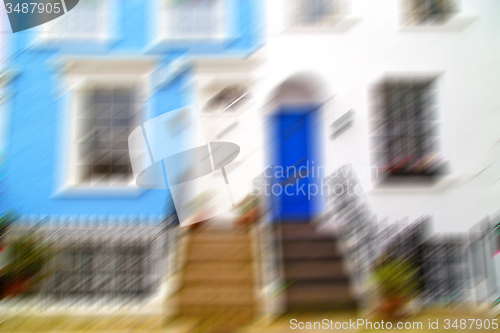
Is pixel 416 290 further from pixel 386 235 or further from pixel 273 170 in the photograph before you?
pixel 273 170

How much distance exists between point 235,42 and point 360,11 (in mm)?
1578

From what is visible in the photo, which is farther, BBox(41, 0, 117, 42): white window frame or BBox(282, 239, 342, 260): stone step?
BBox(41, 0, 117, 42): white window frame

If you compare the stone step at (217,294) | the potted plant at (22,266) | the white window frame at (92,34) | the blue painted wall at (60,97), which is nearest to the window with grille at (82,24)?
the white window frame at (92,34)

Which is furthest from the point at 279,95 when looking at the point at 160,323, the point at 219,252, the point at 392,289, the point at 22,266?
the point at 22,266

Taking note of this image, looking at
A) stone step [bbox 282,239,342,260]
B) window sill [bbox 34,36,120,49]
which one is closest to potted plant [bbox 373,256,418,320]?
stone step [bbox 282,239,342,260]

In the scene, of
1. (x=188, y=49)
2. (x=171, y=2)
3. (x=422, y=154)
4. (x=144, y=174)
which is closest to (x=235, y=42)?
(x=188, y=49)

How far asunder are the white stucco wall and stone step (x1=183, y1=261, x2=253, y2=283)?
1.65m

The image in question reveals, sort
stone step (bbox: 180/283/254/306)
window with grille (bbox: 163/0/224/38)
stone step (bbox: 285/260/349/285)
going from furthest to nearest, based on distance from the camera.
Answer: window with grille (bbox: 163/0/224/38), stone step (bbox: 285/260/349/285), stone step (bbox: 180/283/254/306)

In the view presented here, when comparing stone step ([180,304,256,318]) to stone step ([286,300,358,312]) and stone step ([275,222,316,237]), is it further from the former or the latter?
stone step ([275,222,316,237])

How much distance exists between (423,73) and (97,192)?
4213 millimetres

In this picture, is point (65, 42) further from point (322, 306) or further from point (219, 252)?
point (322, 306)

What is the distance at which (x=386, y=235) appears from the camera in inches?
149

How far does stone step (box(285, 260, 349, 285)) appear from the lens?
3.60m

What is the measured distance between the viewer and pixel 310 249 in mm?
3895
